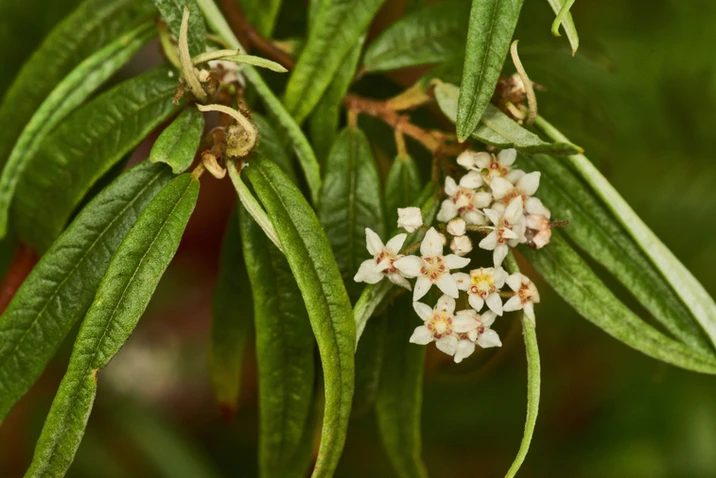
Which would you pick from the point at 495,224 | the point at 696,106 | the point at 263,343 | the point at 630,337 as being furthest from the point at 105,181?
the point at 696,106

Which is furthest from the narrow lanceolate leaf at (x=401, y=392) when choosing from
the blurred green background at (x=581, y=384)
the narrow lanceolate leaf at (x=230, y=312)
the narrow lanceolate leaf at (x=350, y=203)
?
the blurred green background at (x=581, y=384)

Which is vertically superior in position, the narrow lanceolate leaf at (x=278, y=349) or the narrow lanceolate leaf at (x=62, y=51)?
the narrow lanceolate leaf at (x=62, y=51)

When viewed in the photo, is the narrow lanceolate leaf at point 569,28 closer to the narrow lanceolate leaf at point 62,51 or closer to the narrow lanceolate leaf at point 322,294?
the narrow lanceolate leaf at point 322,294

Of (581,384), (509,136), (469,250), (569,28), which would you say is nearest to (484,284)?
Result: (469,250)

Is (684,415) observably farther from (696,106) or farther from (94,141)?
(94,141)

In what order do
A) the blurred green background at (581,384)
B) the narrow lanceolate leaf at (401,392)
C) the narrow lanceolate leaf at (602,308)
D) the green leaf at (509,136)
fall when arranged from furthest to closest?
the blurred green background at (581,384) < the narrow lanceolate leaf at (401,392) < the narrow lanceolate leaf at (602,308) < the green leaf at (509,136)

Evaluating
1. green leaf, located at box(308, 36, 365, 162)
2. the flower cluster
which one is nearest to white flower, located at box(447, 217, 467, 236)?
the flower cluster

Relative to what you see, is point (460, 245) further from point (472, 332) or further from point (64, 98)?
point (64, 98)
